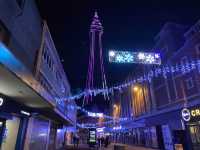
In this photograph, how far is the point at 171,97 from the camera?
1021 inches

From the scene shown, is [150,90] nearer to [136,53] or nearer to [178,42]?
[178,42]

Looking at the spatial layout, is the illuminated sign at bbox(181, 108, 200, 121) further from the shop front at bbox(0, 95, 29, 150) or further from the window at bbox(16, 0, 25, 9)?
the window at bbox(16, 0, 25, 9)

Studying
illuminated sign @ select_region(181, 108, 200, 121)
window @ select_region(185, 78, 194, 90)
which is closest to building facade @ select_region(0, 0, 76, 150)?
illuminated sign @ select_region(181, 108, 200, 121)

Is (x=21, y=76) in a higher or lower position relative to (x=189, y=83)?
lower

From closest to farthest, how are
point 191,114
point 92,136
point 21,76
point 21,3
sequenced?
point 21,76 → point 21,3 → point 191,114 → point 92,136

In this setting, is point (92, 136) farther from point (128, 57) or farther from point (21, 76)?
point (21, 76)

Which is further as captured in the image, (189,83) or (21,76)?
(189,83)

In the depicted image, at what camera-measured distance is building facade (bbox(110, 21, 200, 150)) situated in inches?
798

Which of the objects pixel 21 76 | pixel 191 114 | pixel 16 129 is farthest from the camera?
pixel 191 114

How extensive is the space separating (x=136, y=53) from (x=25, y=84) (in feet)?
25.8

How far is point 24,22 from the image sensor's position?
12.7 m

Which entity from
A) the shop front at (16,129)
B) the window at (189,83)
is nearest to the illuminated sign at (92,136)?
the window at (189,83)

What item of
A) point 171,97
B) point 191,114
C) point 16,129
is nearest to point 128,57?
point 16,129

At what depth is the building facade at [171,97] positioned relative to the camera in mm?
20266
